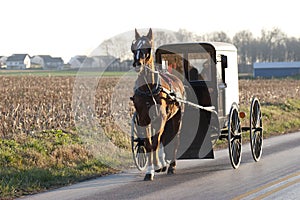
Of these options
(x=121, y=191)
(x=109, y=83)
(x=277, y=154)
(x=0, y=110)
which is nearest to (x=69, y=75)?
(x=109, y=83)

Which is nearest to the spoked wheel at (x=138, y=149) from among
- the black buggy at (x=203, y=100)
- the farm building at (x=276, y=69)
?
the black buggy at (x=203, y=100)

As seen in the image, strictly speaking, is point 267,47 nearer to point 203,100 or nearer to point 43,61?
point 43,61

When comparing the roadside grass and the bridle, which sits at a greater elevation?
the bridle

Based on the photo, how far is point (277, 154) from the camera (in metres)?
15.3

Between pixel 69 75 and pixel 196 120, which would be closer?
pixel 196 120

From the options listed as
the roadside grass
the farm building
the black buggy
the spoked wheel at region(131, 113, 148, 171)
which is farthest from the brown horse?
the farm building

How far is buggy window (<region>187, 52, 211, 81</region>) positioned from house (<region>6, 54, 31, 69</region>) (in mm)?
101675

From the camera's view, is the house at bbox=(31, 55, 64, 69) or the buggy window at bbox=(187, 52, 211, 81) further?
the house at bbox=(31, 55, 64, 69)

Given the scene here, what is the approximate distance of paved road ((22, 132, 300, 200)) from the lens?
9.98 metres

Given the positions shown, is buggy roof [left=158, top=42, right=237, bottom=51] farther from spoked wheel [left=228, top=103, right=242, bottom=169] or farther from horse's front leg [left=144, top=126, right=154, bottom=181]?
horse's front leg [left=144, top=126, right=154, bottom=181]

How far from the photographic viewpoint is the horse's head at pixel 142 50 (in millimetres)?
10750

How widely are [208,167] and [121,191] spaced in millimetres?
3320

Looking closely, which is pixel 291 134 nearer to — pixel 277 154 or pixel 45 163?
pixel 277 154

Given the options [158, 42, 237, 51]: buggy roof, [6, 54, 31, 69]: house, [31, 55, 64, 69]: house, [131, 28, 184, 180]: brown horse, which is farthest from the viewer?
[6, 54, 31, 69]: house
